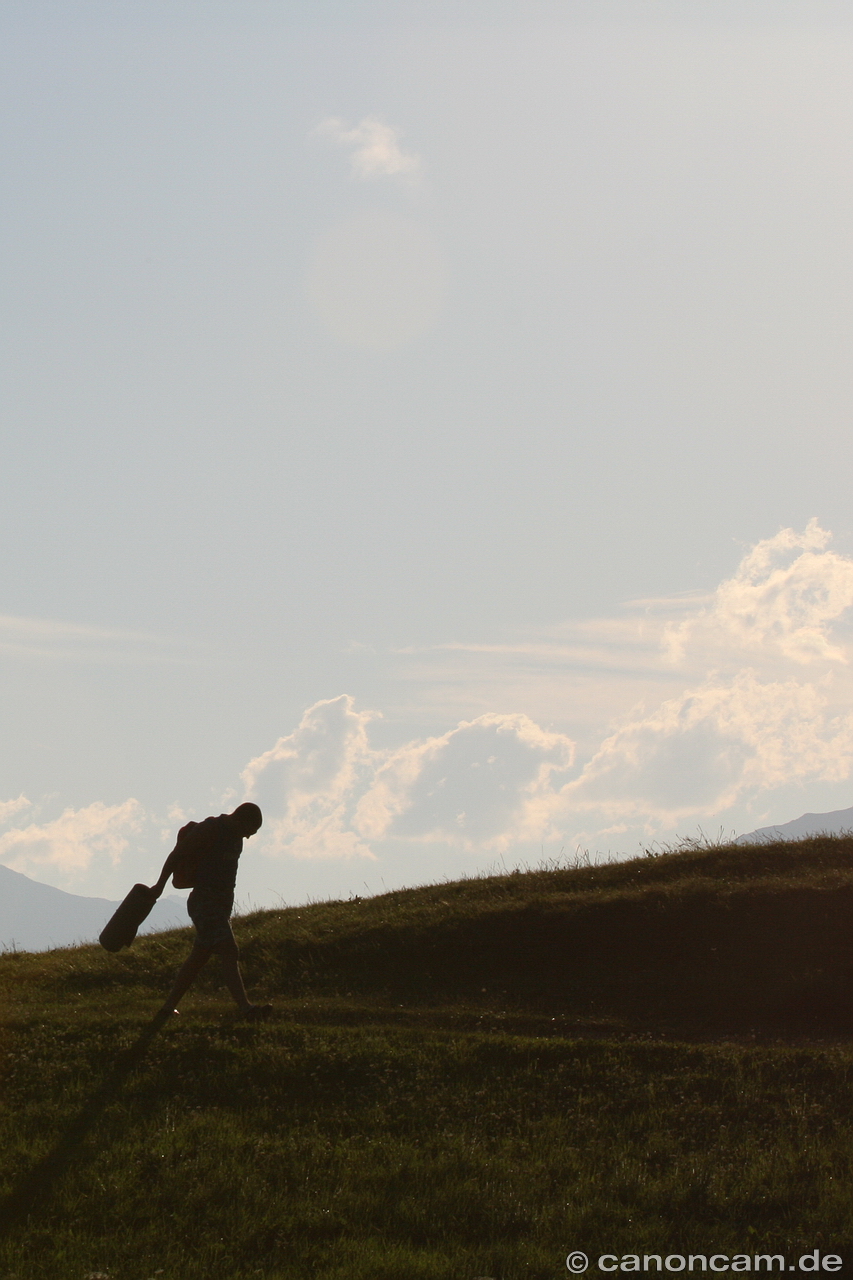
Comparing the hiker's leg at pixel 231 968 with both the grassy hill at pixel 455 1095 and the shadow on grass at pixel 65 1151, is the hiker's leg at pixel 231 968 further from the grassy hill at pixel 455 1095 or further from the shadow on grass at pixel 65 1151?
the shadow on grass at pixel 65 1151

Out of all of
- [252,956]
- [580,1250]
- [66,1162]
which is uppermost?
[252,956]

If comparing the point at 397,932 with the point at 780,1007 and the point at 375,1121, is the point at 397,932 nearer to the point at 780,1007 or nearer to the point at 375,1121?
the point at 780,1007

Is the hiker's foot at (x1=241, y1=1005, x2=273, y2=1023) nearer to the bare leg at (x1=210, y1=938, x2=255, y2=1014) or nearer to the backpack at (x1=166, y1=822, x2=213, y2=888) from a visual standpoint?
the bare leg at (x1=210, y1=938, x2=255, y2=1014)

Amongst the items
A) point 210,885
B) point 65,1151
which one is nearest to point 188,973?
point 210,885

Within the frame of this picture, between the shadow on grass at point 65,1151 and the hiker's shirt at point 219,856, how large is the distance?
196 cm

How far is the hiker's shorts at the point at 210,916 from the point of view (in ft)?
44.8

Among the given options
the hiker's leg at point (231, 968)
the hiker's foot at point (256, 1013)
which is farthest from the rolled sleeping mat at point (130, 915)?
the hiker's foot at point (256, 1013)

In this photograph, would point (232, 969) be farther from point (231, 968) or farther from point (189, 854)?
point (189, 854)

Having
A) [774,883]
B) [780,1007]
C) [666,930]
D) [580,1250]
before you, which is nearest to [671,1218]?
[580,1250]

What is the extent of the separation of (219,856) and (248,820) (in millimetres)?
592

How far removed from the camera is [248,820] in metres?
14.2

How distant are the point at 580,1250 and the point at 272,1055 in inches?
196

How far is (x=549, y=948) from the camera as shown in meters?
18.5

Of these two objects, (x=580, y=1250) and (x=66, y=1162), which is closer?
(x=580, y=1250)
